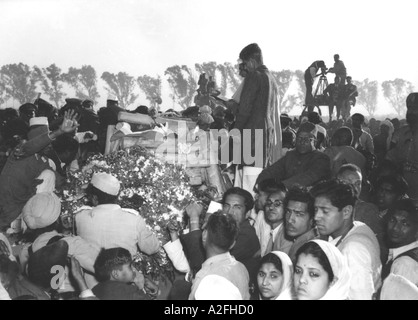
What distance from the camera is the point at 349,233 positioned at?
353cm

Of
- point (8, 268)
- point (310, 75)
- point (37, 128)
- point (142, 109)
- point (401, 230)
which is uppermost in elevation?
point (310, 75)

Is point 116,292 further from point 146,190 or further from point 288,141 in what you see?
point 288,141

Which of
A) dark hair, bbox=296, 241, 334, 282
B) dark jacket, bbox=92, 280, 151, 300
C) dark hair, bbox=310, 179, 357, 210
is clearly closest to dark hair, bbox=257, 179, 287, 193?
dark hair, bbox=310, 179, 357, 210

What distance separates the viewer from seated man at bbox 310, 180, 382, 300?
319 cm

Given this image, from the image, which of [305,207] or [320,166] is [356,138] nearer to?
[320,166]

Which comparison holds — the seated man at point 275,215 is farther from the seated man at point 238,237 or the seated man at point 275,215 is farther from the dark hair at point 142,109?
the dark hair at point 142,109

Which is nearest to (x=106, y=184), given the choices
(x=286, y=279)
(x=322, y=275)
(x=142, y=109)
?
(x=286, y=279)

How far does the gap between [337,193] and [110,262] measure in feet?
5.41

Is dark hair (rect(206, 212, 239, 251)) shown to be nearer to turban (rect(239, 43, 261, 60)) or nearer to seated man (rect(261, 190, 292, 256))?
seated man (rect(261, 190, 292, 256))

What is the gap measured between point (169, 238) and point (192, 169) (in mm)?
1264

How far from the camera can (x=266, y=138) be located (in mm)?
5879

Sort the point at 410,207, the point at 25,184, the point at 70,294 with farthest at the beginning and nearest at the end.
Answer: the point at 25,184, the point at 410,207, the point at 70,294

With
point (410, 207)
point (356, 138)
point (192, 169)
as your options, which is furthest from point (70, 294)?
point (356, 138)

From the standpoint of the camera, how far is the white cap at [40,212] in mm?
3711
